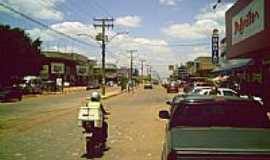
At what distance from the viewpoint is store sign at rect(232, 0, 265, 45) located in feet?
94.6

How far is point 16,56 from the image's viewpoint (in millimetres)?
68250

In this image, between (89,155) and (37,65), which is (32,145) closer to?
(89,155)

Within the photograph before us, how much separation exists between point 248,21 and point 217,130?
1053 inches

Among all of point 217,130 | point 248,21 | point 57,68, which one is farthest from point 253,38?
point 57,68

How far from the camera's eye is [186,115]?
8.32 meters

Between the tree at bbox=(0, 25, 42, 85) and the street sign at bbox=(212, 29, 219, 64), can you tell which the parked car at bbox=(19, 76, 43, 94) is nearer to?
the tree at bbox=(0, 25, 42, 85)

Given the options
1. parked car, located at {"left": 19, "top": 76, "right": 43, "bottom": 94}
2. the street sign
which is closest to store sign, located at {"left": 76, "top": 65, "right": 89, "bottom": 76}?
parked car, located at {"left": 19, "top": 76, "right": 43, "bottom": 94}

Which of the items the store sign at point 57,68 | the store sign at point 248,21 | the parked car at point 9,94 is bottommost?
the parked car at point 9,94

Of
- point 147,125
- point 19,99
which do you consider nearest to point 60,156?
point 147,125

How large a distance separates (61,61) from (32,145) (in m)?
108

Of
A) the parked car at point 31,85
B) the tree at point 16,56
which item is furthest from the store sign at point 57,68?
the tree at point 16,56

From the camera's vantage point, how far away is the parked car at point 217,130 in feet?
19.6

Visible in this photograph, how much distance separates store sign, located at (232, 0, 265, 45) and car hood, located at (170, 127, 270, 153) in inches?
861

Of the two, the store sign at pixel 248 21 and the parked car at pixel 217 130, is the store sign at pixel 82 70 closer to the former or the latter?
the store sign at pixel 248 21
